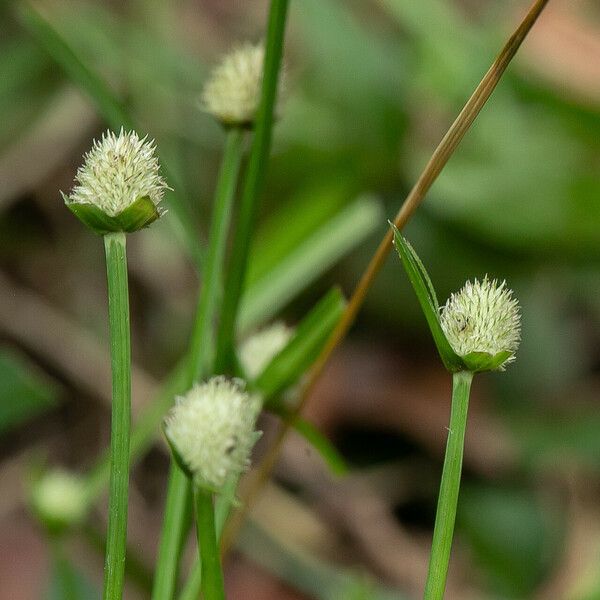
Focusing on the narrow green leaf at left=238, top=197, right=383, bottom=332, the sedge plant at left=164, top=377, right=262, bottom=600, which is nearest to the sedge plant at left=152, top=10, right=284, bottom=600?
the sedge plant at left=164, top=377, right=262, bottom=600

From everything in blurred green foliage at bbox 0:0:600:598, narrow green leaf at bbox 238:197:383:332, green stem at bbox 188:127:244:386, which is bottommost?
green stem at bbox 188:127:244:386

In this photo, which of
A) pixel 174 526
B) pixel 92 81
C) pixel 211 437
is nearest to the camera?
pixel 211 437

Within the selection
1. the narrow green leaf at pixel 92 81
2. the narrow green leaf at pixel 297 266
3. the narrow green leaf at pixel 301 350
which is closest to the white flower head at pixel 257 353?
the narrow green leaf at pixel 301 350

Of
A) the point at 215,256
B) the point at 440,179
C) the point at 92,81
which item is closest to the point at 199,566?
the point at 215,256

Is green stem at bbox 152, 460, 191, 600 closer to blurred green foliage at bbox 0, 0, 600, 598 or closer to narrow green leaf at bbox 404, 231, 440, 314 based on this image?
narrow green leaf at bbox 404, 231, 440, 314

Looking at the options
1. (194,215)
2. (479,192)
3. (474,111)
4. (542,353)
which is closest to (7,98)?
(194,215)

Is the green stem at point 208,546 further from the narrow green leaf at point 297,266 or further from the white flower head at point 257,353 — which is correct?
the narrow green leaf at point 297,266

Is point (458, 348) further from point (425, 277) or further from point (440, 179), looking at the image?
point (440, 179)

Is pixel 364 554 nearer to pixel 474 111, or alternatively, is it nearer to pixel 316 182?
pixel 316 182

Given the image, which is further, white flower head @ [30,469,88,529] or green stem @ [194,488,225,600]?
white flower head @ [30,469,88,529]
